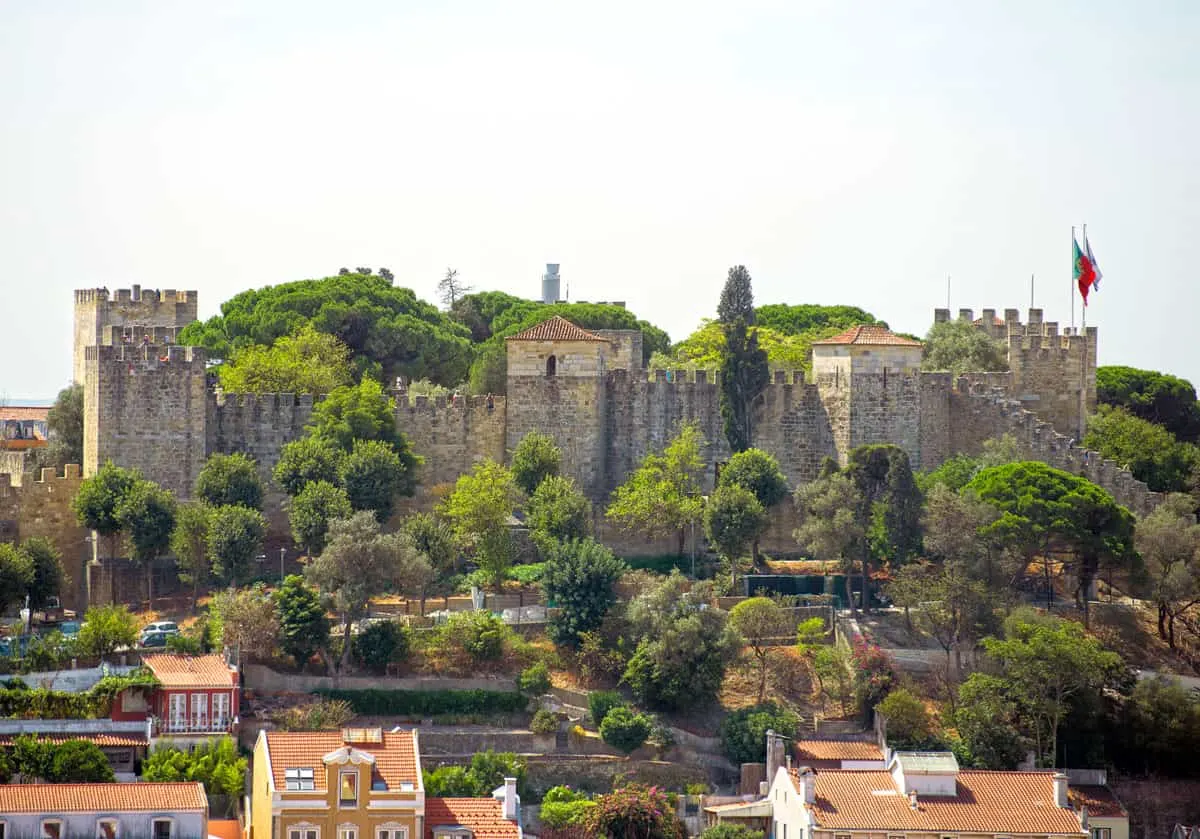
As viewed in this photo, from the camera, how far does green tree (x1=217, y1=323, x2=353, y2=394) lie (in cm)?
6794

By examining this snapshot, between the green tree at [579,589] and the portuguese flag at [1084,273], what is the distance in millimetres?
18766

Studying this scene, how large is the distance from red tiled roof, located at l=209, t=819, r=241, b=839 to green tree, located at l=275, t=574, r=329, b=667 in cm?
638

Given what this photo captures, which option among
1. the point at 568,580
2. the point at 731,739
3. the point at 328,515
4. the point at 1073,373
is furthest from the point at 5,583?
the point at 1073,373

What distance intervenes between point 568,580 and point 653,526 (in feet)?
19.2

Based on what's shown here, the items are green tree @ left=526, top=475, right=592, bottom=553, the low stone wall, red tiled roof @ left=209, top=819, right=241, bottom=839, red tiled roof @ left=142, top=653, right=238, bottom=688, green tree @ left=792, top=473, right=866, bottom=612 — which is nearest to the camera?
red tiled roof @ left=209, top=819, right=241, bottom=839

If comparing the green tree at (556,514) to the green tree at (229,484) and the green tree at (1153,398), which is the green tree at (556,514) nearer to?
the green tree at (229,484)

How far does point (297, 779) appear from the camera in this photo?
4778 cm

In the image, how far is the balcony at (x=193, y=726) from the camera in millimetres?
52812

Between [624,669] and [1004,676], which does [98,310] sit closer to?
[624,669]

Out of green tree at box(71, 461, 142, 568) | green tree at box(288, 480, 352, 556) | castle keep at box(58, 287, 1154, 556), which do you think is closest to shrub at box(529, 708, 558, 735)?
green tree at box(288, 480, 352, 556)

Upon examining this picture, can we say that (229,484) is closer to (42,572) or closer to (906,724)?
(42,572)

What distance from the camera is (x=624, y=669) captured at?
5741 centimetres

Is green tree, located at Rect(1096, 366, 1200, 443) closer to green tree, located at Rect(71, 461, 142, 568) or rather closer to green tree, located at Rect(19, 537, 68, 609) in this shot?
green tree, located at Rect(71, 461, 142, 568)

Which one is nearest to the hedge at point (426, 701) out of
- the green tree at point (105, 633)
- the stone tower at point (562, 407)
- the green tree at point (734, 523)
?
the green tree at point (105, 633)
